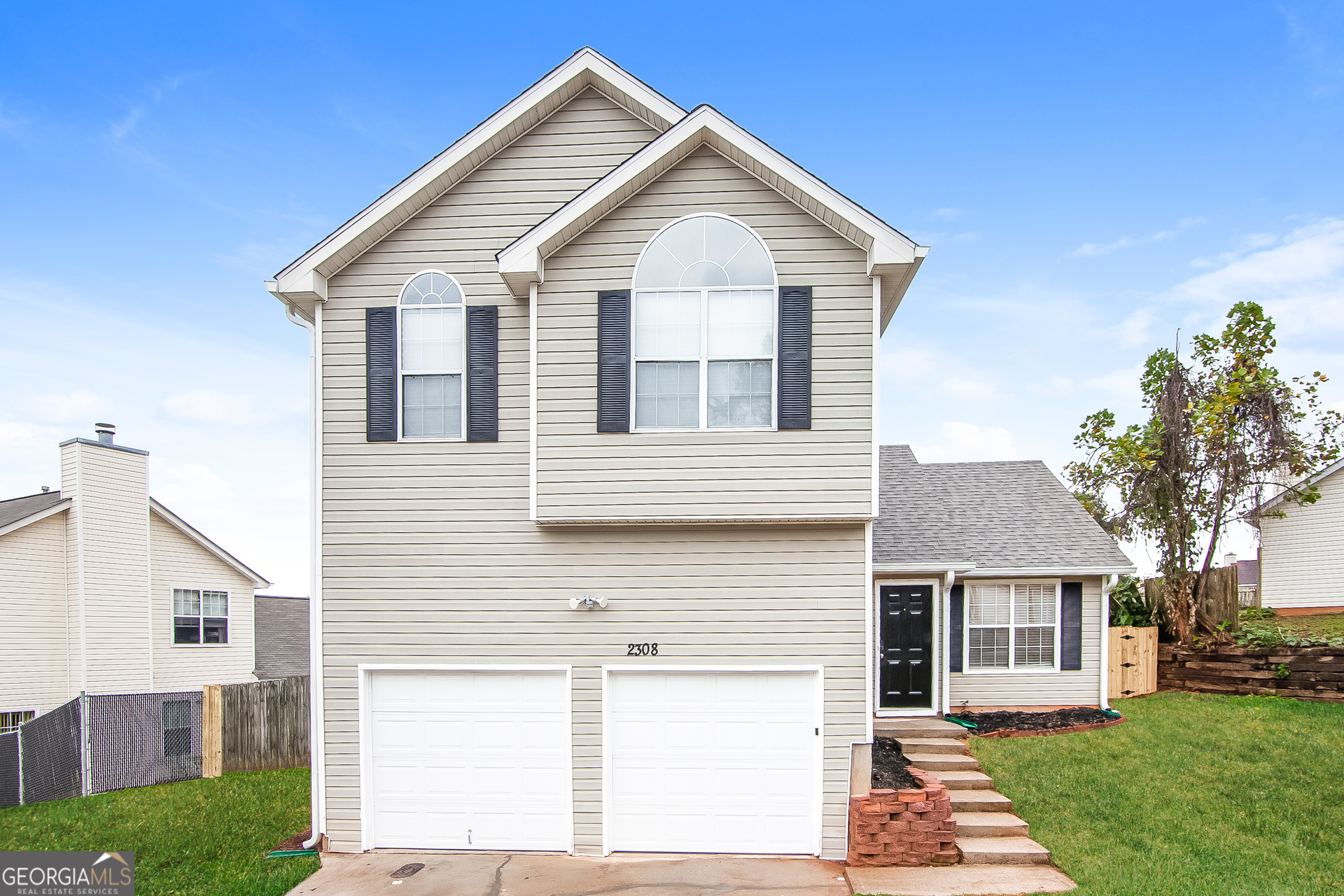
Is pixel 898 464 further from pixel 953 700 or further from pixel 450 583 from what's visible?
pixel 450 583

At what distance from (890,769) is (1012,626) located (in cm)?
598

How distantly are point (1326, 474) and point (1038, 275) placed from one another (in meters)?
12.1

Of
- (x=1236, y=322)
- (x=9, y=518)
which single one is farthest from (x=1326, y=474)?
(x=9, y=518)

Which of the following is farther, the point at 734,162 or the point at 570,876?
the point at 734,162

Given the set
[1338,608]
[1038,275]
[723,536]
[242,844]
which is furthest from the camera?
[1338,608]

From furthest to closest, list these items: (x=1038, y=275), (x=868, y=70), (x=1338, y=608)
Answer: (x=1338, y=608)
(x=1038, y=275)
(x=868, y=70)

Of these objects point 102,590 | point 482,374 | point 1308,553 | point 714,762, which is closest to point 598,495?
point 482,374

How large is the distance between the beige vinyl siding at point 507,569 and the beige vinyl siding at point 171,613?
12.9 meters

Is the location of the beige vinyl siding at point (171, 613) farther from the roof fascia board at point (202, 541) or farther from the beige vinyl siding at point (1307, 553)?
the beige vinyl siding at point (1307, 553)

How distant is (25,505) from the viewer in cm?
1720

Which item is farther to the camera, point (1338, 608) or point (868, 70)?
point (1338, 608)

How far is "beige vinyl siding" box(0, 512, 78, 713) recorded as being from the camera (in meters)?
15.2

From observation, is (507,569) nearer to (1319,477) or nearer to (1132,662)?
(1132,662)

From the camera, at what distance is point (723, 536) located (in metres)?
7.91
